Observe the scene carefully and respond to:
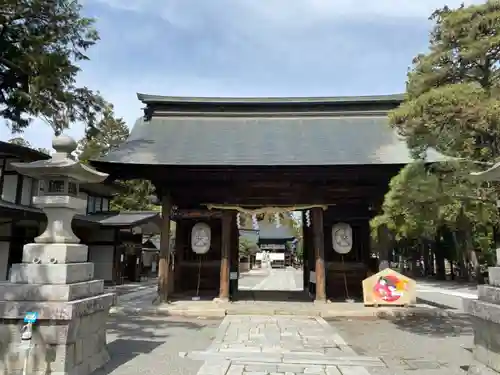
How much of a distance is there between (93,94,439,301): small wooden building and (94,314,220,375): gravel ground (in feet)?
6.81

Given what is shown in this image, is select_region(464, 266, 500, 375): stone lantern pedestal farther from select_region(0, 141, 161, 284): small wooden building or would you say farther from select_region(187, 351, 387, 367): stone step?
select_region(0, 141, 161, 284): small wooden building

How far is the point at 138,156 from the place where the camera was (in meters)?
11.4

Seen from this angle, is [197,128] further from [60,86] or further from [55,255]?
[55,255]

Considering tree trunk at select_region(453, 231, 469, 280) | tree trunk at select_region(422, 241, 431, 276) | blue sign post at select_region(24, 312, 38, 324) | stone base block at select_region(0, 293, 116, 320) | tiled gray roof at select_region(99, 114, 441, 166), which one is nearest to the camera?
blue sign post at select_region(24, 312, 38, 324)

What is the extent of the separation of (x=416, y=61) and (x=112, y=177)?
8717mm

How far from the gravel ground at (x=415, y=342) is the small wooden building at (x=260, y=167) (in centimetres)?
263

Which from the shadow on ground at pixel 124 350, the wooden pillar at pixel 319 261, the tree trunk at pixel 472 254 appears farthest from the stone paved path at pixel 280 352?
the tree trunk at pixel 472 254

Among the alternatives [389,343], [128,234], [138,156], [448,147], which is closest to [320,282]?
[389,343]

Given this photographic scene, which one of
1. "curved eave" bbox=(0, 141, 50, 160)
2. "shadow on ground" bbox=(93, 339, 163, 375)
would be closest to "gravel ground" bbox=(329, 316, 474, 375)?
"shadow on ground" bbox=(93, 339, 163, 375)

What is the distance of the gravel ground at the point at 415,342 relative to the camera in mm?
6004

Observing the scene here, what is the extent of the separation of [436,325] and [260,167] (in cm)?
600

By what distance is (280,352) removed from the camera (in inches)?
267

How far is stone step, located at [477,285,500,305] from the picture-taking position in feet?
16.5

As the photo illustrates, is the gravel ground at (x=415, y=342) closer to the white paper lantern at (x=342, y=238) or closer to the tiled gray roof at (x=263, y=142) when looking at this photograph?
the white paper lantern at (x=342, y=238)
